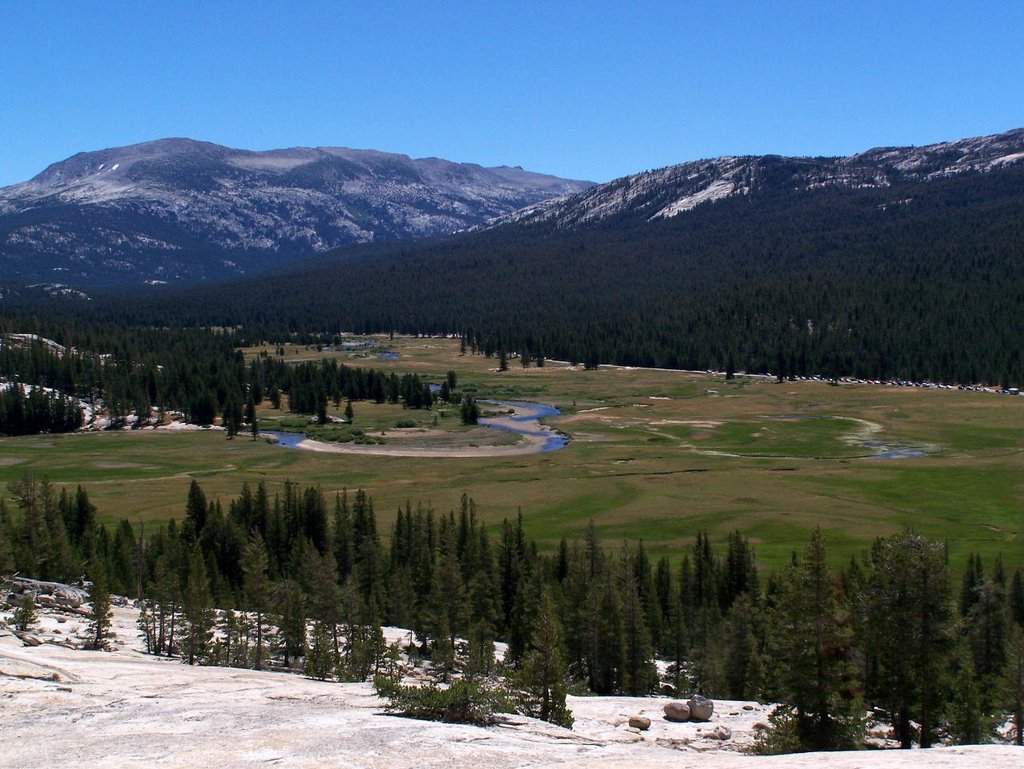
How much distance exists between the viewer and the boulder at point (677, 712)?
125 ft

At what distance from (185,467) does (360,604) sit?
8300 cm

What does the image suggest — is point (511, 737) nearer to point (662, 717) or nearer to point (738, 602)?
point (662, 717)

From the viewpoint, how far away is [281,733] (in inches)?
1054

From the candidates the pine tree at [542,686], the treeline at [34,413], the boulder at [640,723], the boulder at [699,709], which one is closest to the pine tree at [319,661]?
the pine tree at [542,686]

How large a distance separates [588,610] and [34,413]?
473ft

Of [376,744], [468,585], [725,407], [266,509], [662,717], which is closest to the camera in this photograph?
[376,744]

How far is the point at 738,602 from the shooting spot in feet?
188

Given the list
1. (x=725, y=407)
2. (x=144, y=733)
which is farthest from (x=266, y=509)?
(x=725, y=407)

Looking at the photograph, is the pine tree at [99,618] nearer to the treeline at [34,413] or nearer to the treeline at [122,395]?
the treeline at [122,395]

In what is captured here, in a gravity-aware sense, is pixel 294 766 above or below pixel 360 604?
above

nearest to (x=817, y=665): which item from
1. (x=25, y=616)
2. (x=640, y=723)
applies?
(x=640, y=723)

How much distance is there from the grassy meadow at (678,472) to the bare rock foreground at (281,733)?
168ft

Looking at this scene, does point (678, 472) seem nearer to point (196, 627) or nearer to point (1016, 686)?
point (1016, 686)

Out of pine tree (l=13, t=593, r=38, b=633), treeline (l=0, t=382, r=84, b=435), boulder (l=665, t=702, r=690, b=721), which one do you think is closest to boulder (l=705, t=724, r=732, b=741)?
boulder (l=665, t=702, r=690, b=721)
